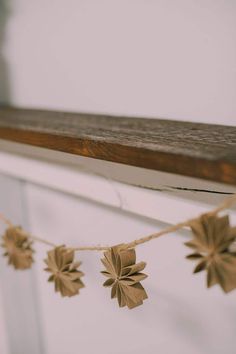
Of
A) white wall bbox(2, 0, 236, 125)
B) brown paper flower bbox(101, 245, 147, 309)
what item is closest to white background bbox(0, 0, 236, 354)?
white wall bbox(2, 0, 236, 125)

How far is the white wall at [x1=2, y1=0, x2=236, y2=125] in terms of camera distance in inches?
23.0

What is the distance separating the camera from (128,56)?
709mm

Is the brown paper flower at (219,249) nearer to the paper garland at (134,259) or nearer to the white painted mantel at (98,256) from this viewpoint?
the paper garland at (134,259)

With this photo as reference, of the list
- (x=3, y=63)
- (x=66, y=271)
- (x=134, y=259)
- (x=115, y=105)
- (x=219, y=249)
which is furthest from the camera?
(x=3, y=63)

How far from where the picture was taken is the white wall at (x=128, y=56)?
0.58 m

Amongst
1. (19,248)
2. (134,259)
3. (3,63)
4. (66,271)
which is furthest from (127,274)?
(3,63)

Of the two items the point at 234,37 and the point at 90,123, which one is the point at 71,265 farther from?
the point at 234,37

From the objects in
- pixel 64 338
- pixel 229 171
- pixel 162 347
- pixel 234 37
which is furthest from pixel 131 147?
pixel 64 338

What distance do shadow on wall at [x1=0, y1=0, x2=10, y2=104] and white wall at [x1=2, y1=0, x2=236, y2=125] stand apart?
0.05 ft

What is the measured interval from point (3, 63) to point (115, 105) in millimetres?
444

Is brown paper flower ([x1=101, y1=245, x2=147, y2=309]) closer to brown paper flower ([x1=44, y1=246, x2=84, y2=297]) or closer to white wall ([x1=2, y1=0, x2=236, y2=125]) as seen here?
brown paper flower ([x1=44, y1=246, x2=84, y2=297])

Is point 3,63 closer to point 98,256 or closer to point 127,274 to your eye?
point 98,256

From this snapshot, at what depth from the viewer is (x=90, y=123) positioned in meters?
0.67

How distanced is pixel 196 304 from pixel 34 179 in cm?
48
